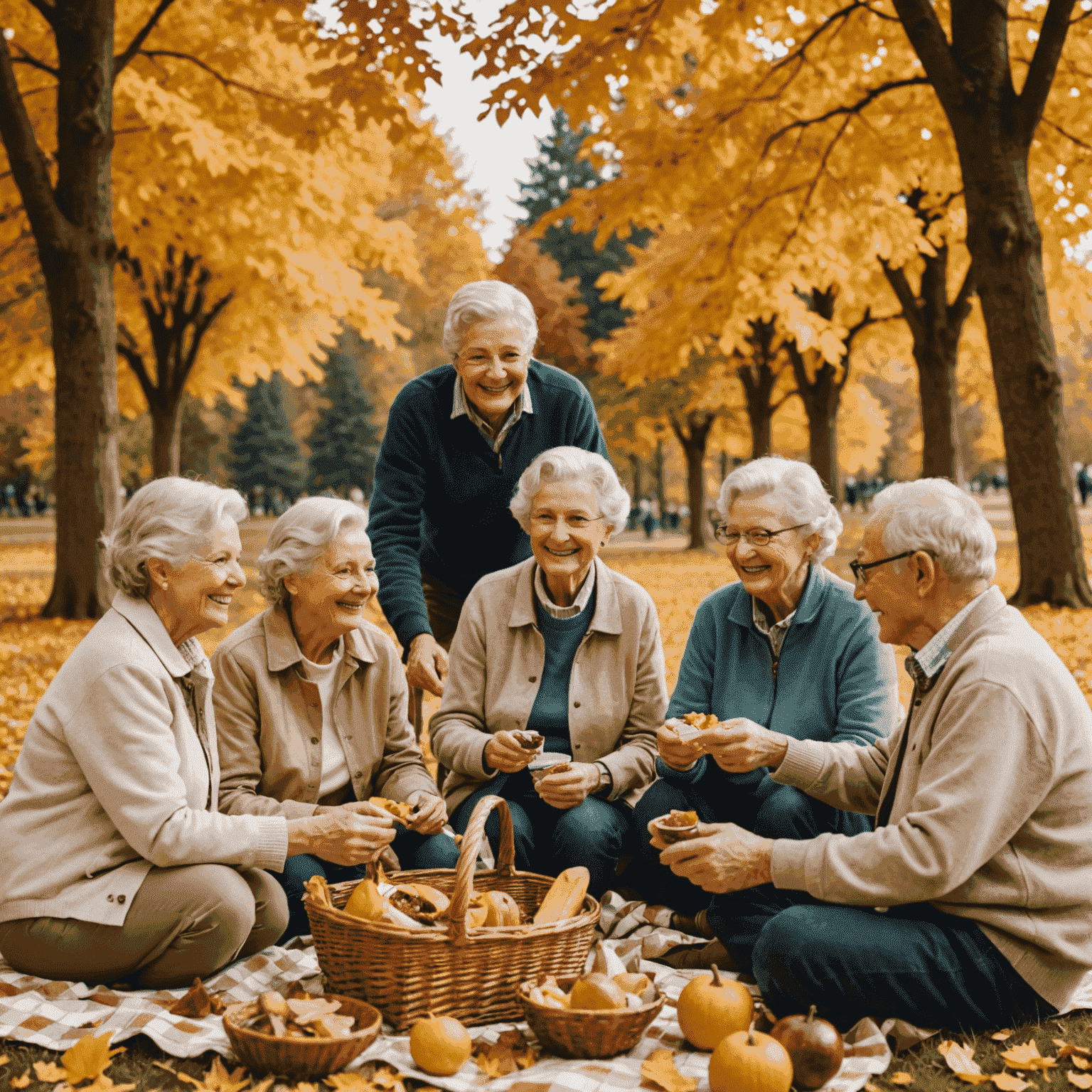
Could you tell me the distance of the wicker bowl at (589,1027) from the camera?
10.2ft

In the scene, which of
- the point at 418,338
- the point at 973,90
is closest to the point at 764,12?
the point at 973,90

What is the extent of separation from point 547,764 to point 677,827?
81cm

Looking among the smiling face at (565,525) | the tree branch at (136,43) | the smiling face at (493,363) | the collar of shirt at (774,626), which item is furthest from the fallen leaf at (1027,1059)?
the tree branch at (136,43)

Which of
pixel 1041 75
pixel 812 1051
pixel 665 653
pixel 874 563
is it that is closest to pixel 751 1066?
pixel 812 1051

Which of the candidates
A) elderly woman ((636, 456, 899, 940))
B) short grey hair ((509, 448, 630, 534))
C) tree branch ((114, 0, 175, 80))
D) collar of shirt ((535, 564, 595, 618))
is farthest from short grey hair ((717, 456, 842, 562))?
tree branch ((114, 0, 175, 80))

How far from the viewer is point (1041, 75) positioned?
29.8ft

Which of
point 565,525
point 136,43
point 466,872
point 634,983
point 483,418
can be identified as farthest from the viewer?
point 136,43

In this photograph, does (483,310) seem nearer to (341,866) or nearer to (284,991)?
(341,866)

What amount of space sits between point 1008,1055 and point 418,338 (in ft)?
107

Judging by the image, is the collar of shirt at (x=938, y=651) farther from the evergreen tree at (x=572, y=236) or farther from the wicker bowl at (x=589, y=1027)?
the evergreen tree at (x=572, y=236)

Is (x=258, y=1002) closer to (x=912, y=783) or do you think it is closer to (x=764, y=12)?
(x=912, y=783)

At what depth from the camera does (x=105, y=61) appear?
1002 centimetres

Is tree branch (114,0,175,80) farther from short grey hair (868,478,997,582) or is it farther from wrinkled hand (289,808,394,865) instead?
short grey hair (868,478,997,582)

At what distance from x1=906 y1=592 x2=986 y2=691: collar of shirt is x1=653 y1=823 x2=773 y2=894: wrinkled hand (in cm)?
63
